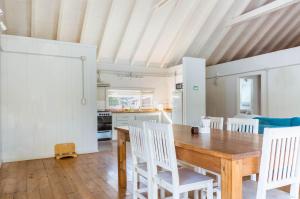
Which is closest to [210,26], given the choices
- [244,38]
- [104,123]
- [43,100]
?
[244,38]

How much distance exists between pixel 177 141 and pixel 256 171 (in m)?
0.64

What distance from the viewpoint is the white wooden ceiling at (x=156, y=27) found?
5324 millimetres

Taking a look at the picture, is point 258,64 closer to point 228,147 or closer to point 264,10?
point 264,10

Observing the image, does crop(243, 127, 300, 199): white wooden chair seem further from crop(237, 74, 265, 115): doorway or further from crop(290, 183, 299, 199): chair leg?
crop(237, 74, 265, 115): doorway

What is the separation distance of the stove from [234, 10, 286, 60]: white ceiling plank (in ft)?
16.6

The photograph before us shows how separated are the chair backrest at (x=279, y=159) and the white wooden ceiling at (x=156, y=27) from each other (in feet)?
14.3

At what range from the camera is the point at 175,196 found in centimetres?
178

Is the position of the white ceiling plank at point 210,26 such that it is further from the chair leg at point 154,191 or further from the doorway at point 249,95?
the chair leg at point 154,191

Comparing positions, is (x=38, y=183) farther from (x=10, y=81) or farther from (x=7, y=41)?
(x=7, y=41)

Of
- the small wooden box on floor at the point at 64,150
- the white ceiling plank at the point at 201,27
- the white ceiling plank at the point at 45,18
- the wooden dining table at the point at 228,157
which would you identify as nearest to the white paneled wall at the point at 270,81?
the white ceiling plank at the point at 201,27

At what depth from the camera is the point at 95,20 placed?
5785mm

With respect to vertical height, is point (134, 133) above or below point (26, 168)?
above

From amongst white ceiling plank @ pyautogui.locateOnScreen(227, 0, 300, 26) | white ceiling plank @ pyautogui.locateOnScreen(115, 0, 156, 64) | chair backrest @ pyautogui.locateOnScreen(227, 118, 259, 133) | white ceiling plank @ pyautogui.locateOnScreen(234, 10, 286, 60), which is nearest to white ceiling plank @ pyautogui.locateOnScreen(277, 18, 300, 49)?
white ceiling plank @ pyautogui.locateOnScreen(234, 10, 286, 60)

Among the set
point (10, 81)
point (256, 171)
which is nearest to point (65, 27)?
point (10, 81)
